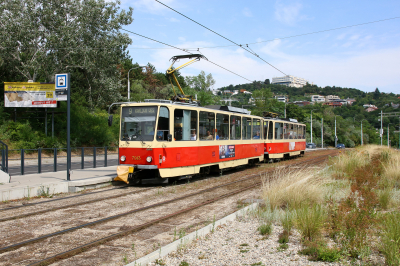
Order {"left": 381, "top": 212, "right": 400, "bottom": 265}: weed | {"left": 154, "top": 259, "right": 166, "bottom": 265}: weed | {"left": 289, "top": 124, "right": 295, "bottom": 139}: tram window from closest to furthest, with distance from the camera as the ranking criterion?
{"left": 381, "top": 212, "right": 400, "bottom": 265}: weed
{"left": 154, "top": 259, "right": 166, "bottom": 265}: weed
{"left": 289, "top": 124, "right": 295, "bottom": 139}: tram window

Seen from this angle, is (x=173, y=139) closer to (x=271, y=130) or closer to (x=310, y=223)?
(x=310, y=223)

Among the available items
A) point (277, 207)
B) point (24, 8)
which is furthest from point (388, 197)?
point (24, 8)

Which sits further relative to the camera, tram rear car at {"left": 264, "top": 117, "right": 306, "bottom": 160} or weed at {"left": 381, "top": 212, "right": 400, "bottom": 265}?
tram rear car at {"left": 264, "top": 117, "right": 306, "bottom": 160}

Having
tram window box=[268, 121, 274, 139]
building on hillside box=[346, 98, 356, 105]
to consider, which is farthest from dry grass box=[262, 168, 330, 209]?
building on hillside box=[346, 98, 356, 105]

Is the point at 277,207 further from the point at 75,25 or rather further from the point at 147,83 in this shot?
the point at 147,83

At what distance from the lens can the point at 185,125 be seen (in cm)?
1295

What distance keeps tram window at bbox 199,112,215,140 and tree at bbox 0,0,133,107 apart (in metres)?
16.7

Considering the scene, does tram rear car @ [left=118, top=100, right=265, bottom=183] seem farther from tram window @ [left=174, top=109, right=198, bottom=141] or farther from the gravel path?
the gravel path

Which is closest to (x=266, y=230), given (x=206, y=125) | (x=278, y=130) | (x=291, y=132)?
(x=206, y=125)

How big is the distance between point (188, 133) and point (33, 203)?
5913 millimetres

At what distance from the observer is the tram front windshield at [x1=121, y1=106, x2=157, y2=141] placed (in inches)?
475

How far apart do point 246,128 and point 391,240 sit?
13.8 metres

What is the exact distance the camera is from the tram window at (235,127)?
1670cm

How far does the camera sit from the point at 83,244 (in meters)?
5.84
